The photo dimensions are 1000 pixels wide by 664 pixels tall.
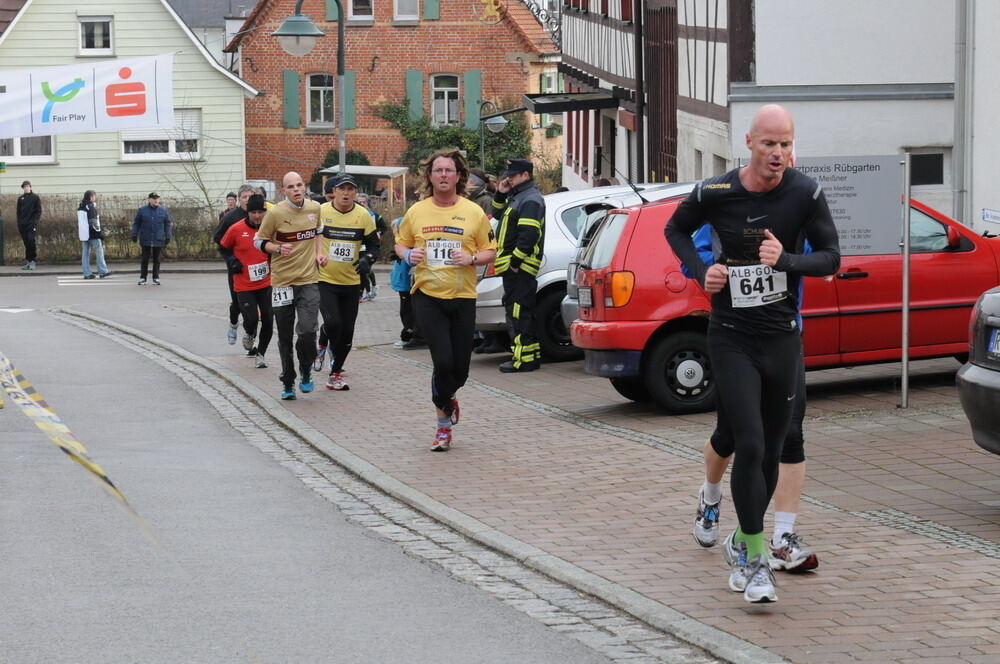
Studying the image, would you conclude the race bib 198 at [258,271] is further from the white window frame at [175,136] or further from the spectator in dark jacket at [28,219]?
the white window frame at [175,136]

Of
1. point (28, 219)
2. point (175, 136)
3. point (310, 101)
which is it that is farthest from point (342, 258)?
point (310, 101)

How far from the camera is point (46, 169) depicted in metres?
48.3

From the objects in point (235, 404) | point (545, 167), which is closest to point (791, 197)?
point (235, 404)

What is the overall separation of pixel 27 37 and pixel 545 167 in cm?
1681

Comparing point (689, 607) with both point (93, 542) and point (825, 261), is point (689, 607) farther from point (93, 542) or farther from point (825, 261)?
point (93, 542)

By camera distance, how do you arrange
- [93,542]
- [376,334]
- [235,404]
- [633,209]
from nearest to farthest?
[93,542] < [633,209] < [235,404] < [376,334]

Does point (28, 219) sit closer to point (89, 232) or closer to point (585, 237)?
point (89, 232)

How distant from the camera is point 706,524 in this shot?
7.43 m

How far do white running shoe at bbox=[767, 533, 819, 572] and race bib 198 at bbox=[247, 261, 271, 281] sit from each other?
10.2 metres

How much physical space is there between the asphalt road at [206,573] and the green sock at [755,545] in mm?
840

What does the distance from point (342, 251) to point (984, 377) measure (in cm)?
705

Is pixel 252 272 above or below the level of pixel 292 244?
below

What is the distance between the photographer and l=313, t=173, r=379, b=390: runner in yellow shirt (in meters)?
13.9

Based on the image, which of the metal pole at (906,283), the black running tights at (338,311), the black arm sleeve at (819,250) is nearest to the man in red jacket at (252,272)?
the black running tights at (338,311)
